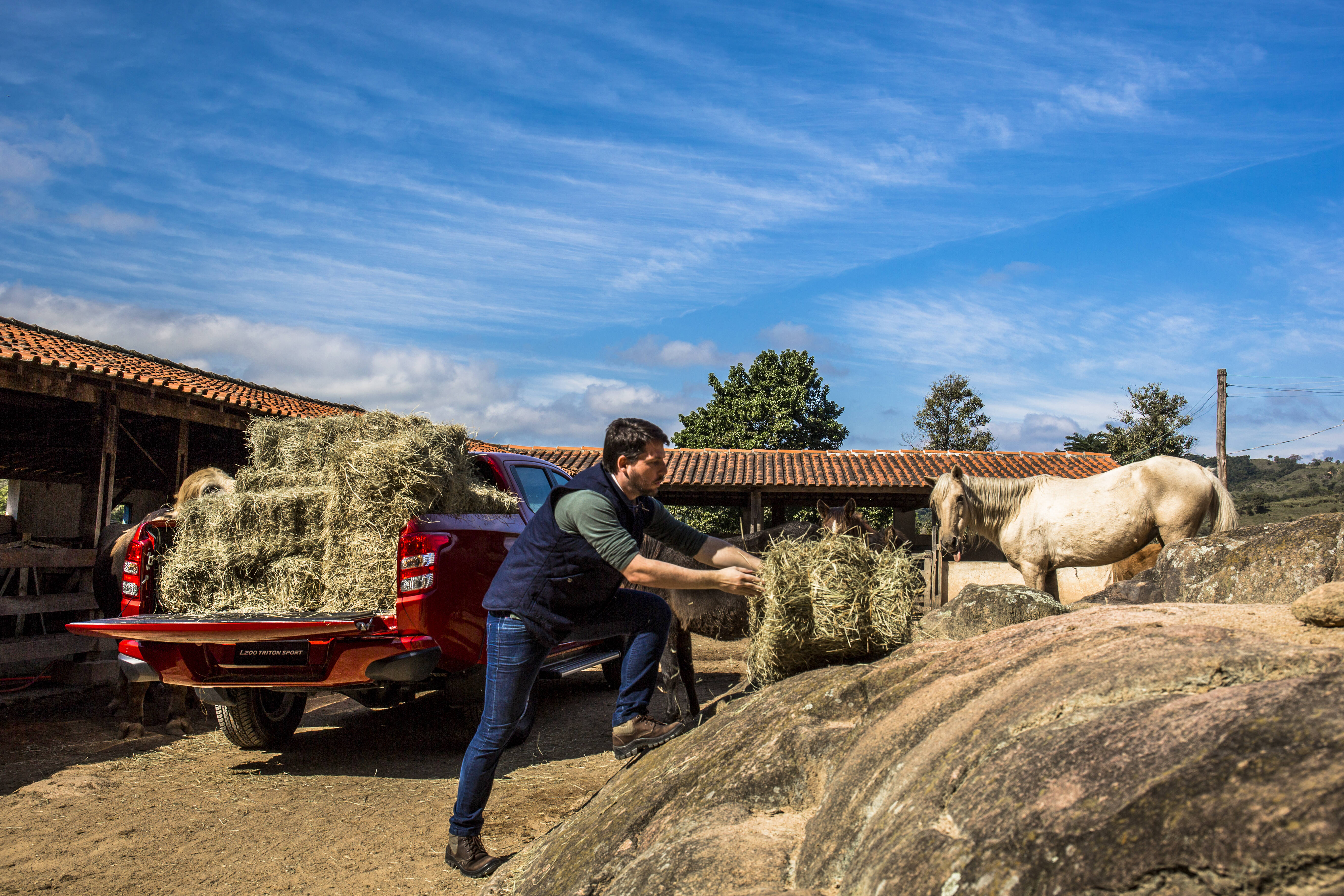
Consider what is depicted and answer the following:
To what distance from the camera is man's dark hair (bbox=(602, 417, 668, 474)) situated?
3.40 m

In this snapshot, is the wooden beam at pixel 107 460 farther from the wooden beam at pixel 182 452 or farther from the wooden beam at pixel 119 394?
the wooden beam at pixel 182 452

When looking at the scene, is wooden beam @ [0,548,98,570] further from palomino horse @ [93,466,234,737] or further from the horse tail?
the horse tail

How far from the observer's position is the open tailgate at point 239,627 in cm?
465

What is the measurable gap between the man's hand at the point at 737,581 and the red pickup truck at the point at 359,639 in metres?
1.63

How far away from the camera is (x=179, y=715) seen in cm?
662

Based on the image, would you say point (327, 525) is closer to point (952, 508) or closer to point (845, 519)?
point (845, 519)

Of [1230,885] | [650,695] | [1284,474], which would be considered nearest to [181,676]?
[650,695]

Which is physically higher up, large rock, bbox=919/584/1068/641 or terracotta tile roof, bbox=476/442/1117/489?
terracotta tile roof, bbox=476/442/1117/489

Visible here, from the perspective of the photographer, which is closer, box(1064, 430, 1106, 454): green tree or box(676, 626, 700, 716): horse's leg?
box(676, 626, 700, 716): horse's leg

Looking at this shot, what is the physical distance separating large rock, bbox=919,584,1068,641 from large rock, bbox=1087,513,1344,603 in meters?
0.56

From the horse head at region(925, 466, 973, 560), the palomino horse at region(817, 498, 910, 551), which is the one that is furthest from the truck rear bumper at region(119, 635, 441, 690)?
the horse head at region(925, 466, 973, 560)

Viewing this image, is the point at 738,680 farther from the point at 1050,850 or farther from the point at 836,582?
the point at 1050,850

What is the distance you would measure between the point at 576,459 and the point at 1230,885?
19151 mm

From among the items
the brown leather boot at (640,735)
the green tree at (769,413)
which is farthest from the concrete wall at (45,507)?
the green tree at (769,413)
